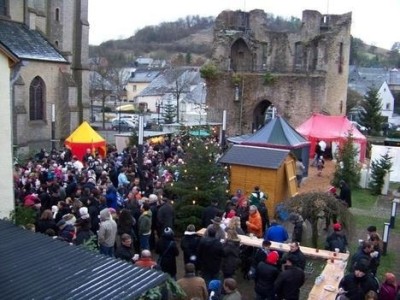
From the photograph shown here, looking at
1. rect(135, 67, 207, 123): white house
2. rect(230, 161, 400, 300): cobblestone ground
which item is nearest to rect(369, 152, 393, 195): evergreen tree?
rect(230, 161, 400, 300): cobblestone ground

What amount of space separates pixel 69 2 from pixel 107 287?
30269mm

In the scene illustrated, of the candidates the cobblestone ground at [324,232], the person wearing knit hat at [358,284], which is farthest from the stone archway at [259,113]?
the person wearing knit hat at [358,284]

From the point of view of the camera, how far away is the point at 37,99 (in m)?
27.2

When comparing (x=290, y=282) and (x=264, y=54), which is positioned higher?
(x=264, y=54)

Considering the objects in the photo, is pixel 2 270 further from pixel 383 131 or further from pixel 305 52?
pixel 383 131

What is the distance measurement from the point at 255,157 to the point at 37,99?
15.9 metres

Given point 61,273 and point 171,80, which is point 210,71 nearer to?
point 61,273

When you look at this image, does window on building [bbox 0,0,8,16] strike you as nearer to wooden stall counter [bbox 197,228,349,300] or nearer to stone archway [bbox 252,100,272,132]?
stone archway [bbox 252,100,272,132]

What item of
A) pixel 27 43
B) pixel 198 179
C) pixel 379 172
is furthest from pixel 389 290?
pixel 27 43

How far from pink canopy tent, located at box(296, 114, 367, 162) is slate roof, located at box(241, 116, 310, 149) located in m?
5.95

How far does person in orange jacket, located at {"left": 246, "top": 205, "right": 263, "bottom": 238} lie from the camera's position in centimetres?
1109

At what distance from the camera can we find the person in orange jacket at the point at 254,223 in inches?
437

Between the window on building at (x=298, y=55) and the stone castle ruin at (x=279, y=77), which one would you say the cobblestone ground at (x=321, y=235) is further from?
the window on building at (x=298, y=55)

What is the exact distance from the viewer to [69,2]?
32.3m
